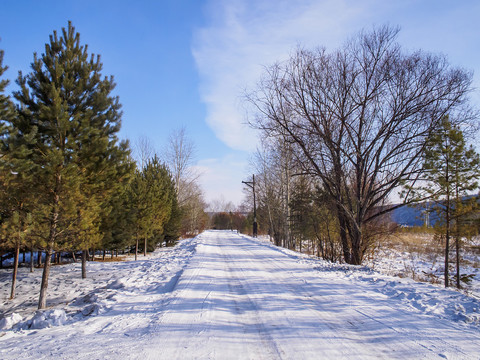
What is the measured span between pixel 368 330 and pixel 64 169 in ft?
29.5

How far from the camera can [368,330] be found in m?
4.06

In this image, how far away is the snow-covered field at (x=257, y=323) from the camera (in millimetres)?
3486

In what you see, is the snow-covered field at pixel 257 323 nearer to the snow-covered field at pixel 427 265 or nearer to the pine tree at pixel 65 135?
the pine tree at pixel 65 135

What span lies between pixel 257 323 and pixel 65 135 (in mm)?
8590

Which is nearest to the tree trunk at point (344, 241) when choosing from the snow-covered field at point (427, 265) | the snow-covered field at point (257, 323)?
the snow-covered field at point (427, 265)

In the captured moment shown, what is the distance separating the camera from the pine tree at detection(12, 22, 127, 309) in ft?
29.0

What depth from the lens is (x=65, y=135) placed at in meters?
9.27

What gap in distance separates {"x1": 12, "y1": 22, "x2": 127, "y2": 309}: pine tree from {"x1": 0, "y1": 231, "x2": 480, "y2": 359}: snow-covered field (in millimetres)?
3406

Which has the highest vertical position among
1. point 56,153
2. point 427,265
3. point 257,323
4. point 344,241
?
point 56,153

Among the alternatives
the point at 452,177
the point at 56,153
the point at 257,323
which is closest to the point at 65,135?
the point at 56,153

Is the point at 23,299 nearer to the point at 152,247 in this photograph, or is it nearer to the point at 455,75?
the point at 152,247

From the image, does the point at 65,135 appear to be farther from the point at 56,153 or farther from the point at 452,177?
the point at 452,177

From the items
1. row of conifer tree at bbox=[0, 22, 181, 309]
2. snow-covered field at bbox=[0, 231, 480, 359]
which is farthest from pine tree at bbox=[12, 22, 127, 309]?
snow-covered field at bbox=[0, 231, 480, 359]

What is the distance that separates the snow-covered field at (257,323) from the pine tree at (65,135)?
3.41 meters
